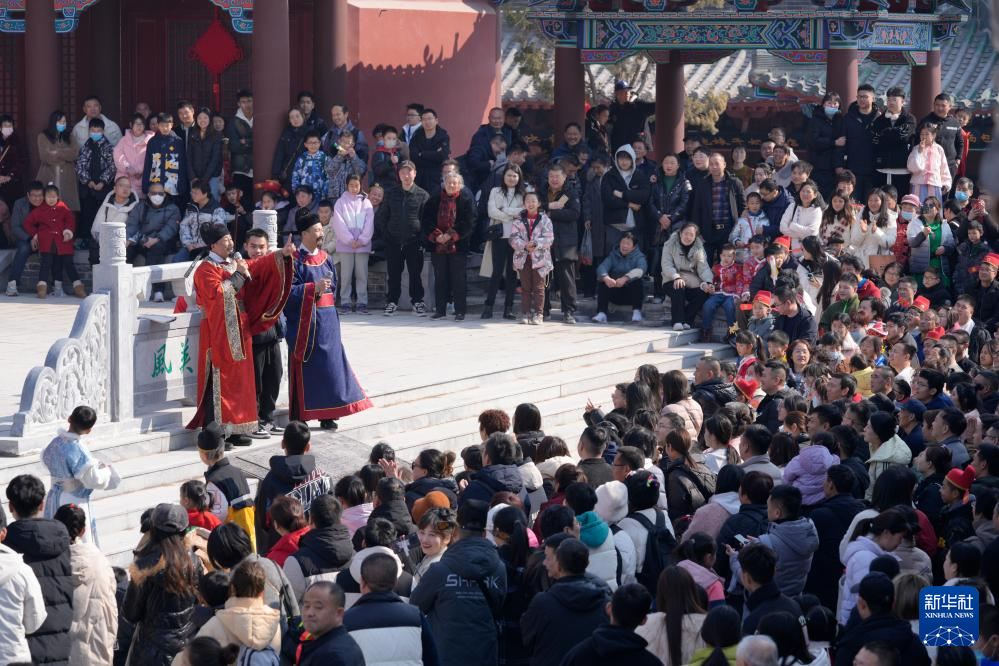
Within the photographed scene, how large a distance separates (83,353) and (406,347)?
169 inches

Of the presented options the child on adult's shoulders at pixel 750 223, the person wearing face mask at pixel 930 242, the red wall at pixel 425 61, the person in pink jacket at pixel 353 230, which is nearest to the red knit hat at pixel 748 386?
the child on adult's shoulders at pixel 750 223

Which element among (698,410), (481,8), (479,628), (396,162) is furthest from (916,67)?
(479,628)

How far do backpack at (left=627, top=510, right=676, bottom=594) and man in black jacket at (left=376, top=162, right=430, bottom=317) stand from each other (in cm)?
852

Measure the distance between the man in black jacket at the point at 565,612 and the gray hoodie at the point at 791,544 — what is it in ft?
4.02

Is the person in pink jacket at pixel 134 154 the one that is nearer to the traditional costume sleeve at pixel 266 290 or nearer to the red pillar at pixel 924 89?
the traditional costume sleeve at pixel 266 290

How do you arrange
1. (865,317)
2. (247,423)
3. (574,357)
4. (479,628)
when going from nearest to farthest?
1. (479,628)
2. (247,423)
3. (865,317)
4. (574,357)

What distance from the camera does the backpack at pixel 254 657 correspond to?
598cm

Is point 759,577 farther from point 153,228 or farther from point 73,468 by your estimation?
point 153,228

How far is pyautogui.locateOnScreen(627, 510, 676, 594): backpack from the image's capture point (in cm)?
750

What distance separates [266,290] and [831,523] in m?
4.83

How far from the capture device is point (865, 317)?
1327cm

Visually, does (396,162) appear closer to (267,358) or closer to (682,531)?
(267,358)

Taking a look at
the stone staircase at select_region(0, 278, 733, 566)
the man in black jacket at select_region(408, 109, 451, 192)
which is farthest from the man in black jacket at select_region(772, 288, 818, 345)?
the man in black jacket at select_region(408, 109, 451, 192)

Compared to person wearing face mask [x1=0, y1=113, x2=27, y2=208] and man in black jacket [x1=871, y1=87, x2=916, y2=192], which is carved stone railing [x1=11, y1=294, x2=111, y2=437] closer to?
person wearing face mask [x1=0, y1=113, x2=27, y2=208]
